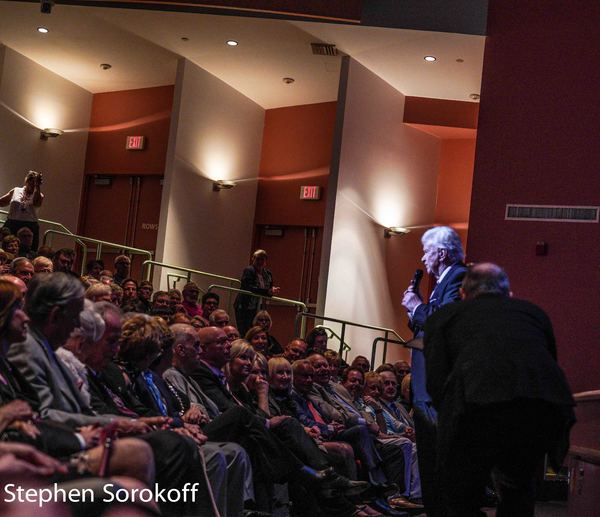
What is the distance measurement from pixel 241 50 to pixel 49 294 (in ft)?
27.9

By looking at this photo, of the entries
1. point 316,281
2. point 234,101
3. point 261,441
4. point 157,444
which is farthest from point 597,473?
point 234,101

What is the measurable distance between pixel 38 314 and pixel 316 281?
9670 millimetres

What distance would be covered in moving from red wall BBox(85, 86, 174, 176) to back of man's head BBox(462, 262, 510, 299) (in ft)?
32.9

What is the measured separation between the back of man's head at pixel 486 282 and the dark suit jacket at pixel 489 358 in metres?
0.05

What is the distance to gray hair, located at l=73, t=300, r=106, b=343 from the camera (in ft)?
13.4

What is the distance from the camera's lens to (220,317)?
7.91 metres

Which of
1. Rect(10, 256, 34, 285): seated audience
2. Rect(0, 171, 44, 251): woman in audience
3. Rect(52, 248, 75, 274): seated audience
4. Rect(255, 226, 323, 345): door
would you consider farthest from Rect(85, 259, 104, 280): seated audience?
Rect(255, 226, 323, 345): door

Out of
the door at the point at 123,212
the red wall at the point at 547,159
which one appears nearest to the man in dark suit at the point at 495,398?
the red wall at the point at 547,159

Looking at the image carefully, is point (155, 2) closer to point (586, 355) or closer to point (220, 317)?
point (220, 317)

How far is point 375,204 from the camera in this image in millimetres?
12195

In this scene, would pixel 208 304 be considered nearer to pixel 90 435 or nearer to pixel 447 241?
pixel 447 241

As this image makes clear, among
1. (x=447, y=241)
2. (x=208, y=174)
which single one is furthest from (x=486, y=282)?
(x=208, y=174)

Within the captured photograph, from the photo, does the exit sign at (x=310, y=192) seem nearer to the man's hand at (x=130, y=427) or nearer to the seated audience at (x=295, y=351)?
the seated audience at (x=295, y=351)

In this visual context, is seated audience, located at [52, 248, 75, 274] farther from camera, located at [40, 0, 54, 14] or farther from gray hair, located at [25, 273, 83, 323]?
gray hair, located at [25, 273, 83, 323]
